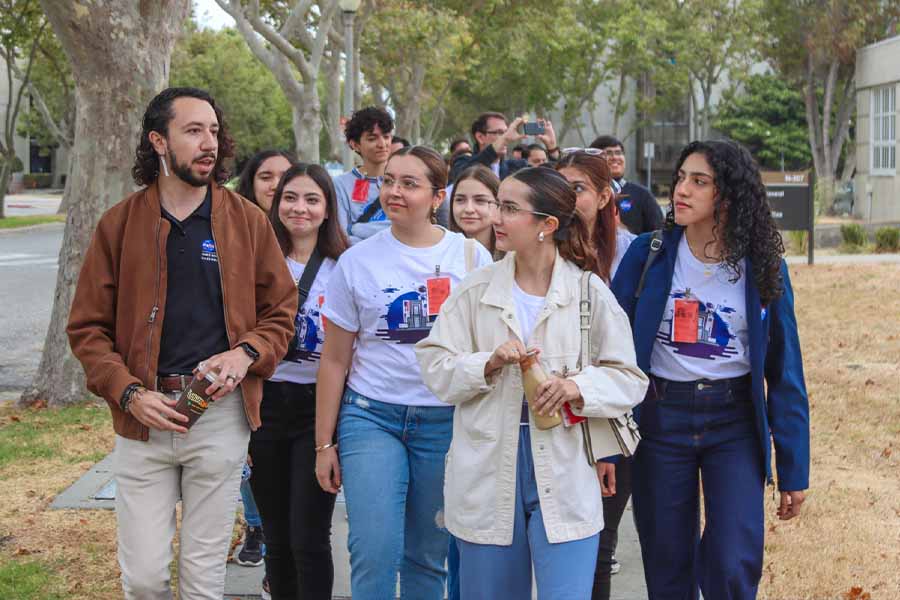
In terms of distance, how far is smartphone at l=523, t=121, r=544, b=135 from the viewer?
304 inches

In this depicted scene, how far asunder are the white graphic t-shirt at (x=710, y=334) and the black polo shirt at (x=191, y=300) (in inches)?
60.4

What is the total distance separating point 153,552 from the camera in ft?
12.5

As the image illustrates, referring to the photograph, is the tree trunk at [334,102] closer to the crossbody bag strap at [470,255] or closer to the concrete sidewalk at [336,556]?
the concrete sidewalk at [336,556]

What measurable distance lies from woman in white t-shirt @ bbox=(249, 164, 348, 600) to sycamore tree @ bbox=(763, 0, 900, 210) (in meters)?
35.8

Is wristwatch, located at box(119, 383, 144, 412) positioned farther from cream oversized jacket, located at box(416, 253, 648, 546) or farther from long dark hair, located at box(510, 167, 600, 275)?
long dark hair, located at box(510, 167, 600, 275)

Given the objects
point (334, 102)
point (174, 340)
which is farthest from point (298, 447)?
point (334, 102)

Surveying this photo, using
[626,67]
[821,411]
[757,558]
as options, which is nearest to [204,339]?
[757,558]

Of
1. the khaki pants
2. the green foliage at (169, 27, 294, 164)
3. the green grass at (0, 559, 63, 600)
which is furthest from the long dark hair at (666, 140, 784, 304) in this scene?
the green foliage at (169, 27, 294, 164)

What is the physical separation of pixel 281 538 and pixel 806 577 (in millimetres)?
2674

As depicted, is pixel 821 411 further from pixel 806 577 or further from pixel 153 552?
pixel 153 552

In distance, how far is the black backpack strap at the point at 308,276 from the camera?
4.80 meters

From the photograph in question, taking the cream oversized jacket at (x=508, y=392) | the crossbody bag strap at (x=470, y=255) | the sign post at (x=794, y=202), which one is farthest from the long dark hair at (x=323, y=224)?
the sign post at (x=794, y=202)

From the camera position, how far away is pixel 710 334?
13.5 ft

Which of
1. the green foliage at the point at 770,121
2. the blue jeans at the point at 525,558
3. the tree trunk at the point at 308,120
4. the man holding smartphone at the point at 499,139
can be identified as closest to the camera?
the blue jeans at the point at 525,558
